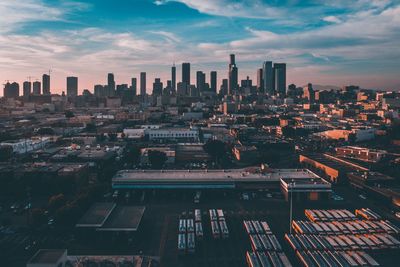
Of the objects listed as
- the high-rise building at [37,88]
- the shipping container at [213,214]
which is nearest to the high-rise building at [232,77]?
the high-rise building at [37,88]

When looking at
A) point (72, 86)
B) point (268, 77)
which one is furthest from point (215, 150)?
point (72, 86)

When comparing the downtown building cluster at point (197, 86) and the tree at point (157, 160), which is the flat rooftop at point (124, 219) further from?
the downtown building cluster at point (197, 86)

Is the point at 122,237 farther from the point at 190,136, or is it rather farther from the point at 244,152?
the point at 190,136

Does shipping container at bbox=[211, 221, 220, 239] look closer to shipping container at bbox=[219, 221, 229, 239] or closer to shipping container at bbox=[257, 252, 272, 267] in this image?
shipping container at bbox=[219, 221, 229, 239]

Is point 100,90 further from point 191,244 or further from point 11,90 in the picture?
point 191,244

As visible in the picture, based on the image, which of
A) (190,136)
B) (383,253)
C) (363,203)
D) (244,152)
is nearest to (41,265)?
(383,253)

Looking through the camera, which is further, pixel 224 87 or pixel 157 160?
pixel 224 87

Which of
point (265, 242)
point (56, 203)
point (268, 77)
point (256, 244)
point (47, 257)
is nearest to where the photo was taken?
point (47, 257)
